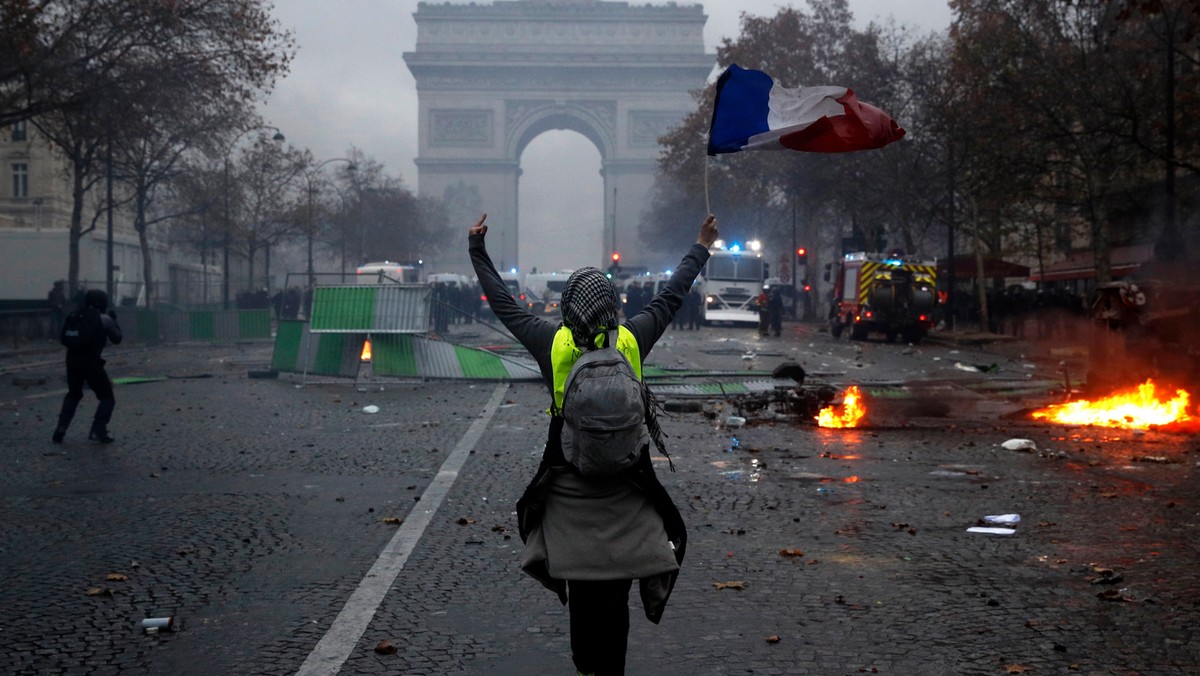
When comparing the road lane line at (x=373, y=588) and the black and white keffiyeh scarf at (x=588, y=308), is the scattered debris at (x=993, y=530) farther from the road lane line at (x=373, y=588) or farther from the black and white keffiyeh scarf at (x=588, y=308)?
the black and white keffiyeh scarf at (x=588, y=308)

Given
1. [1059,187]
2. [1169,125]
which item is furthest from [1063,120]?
[1169,125]

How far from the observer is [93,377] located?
12477 mm

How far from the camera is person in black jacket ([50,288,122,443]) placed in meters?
12.4

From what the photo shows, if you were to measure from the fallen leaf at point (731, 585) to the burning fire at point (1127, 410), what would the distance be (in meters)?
8.01

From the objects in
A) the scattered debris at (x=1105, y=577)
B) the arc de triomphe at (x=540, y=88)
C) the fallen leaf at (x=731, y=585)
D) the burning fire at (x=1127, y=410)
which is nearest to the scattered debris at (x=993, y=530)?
the scattered debris at (x=1105, y=577)

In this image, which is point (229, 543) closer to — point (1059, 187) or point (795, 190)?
point (1059, 187)

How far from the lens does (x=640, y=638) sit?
5367mm

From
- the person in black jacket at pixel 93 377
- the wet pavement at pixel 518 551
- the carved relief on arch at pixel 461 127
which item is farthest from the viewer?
the carved relief on arch at pixel 461 127

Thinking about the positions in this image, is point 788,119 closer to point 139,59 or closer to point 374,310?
point 374,310

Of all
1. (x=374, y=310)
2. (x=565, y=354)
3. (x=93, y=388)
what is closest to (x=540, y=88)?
(x=374, y=310)

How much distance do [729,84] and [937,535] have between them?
114 inches

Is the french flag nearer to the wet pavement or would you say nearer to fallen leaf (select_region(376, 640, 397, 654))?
the wet pavement

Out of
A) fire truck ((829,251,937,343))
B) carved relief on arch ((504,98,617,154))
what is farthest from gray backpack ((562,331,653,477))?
carved relief on arch ((504,98,617,154))

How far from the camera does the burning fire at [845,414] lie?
46.1 feet
